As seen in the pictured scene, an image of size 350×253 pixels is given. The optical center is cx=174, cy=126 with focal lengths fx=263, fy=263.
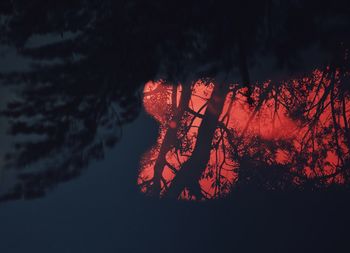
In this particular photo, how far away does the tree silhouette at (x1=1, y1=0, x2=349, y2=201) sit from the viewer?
1.94 metres

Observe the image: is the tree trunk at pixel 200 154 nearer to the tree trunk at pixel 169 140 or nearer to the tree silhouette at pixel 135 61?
the tree silhouette at pixel 135 61

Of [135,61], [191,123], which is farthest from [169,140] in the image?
[135,61]

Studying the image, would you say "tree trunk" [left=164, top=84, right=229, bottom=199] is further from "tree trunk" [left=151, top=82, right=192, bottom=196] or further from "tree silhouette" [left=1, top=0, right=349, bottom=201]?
Answer: "tree trunk" [left=151, top=82, right=192, bottom=196]

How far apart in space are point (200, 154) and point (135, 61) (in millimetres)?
957

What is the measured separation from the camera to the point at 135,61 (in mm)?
2049

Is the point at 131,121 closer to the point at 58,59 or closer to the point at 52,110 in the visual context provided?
the point at 52,110

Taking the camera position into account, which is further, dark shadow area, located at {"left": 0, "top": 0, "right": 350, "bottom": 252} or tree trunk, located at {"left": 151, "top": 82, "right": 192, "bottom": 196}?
tree trunk, located at {"left": 151, "top": 82, "right": 192, "bottom": 196}

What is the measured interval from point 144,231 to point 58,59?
1.55 meters

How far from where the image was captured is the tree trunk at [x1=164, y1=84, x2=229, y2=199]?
88.3 inches

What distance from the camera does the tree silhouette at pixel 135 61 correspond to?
1938 millimetres

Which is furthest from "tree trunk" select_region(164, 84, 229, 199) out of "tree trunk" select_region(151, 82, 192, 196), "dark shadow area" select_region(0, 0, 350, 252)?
"tree trunk" select_region(151, 82, 192, 196)

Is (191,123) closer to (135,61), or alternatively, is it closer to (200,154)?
(200,154)

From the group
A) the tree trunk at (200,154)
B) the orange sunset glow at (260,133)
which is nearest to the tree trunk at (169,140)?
the orange sunset glow at (260,133)

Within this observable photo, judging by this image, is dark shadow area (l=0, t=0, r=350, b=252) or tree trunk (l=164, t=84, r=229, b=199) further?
tree trunk (l=164, t=84, r=229, b=199)
